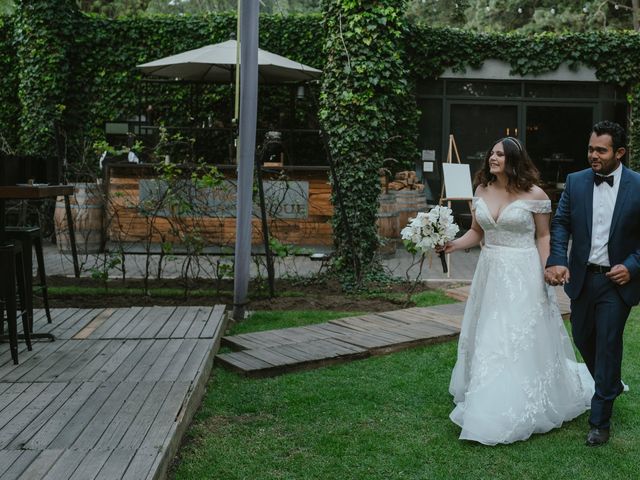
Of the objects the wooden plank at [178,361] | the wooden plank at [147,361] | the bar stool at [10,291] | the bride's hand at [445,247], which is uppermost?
the bride's hand at [445,247]

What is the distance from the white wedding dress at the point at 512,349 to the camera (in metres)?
4.12

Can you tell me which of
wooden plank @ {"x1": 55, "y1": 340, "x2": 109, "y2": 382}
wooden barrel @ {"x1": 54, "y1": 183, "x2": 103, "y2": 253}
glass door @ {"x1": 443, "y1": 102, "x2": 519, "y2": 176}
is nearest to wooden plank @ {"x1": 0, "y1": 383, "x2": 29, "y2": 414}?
wooden plank @ {"x1": 55, "y1": 340, "x2": 109, "y2": 382}

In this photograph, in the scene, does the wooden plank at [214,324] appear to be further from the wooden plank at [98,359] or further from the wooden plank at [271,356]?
the wooden plank at [98,359]

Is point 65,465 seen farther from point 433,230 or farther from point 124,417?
point 433,230

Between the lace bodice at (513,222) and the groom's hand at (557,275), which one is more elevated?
the lace bodice at (513,222)

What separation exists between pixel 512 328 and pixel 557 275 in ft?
1.38

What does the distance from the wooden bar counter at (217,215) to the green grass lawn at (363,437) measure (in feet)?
9.61

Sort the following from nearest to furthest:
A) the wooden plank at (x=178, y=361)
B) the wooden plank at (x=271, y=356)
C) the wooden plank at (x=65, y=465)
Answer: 1. the wooden plank at (x=65, y=465)
2. the wooden plank at (x=178, y=361)
3. the wooden plank at (x=271, y=356)

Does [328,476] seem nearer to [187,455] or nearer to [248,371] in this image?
[187,455]

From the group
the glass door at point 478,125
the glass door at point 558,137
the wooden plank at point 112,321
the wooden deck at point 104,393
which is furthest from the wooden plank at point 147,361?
the glass door at point 558,137

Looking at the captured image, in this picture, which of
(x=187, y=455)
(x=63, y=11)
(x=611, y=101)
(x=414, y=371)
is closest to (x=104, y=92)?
(x=63, y=11)

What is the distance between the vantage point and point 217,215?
8.27m

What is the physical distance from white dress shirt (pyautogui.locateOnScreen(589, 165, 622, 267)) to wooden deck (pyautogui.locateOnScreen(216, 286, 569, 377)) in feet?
7.31

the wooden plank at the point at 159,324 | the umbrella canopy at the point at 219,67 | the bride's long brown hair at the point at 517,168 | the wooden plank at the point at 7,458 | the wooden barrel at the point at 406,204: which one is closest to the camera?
the wooden plank at the point at 7,458
